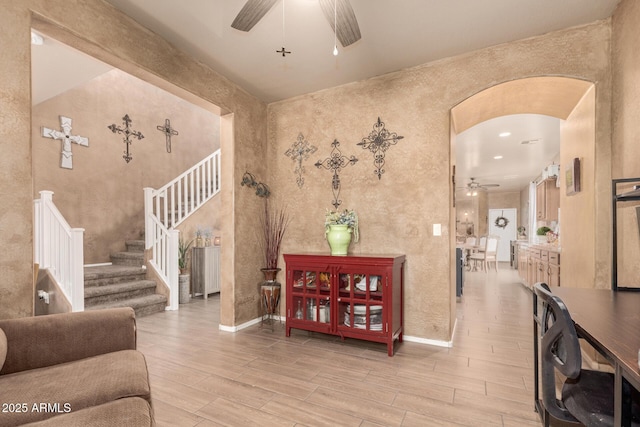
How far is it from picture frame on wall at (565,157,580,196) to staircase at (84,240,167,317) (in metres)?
5.12

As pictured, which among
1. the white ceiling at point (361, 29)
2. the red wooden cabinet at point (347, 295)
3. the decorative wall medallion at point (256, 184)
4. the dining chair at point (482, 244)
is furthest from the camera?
the dining chair at point (482, 244)

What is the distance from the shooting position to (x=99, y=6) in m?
2.27

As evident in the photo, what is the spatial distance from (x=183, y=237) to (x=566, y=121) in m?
5.55

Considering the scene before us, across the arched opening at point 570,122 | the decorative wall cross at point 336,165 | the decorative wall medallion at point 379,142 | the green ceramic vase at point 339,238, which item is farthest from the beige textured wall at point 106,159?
the arched opening at point 570,122

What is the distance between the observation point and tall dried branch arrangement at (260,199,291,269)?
158 inches

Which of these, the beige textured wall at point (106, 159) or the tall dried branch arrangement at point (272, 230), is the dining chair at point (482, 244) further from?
the beige textured wall at point (106, 159)

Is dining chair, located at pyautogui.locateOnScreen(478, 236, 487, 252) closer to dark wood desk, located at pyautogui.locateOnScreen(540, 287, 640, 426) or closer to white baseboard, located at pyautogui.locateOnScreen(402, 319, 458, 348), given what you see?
white baseboard, located at pyautogui.locateOnScreen(402, 319, 458, 348)

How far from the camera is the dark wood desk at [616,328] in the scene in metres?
1.00

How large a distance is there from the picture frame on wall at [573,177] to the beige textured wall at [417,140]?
449 millimetres

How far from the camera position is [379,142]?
343 centimetres

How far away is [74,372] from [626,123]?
372 centimetres

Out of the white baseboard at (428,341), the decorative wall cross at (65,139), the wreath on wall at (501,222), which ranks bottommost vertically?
the white baseboard at (428,341)

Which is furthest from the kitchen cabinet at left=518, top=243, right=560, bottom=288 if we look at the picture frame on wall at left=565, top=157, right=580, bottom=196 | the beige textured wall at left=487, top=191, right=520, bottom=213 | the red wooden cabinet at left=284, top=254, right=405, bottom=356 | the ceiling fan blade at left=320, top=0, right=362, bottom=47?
the beige textured wall at left=487, top=191, right=520, bottom=213

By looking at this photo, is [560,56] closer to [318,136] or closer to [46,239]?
[318,136]
